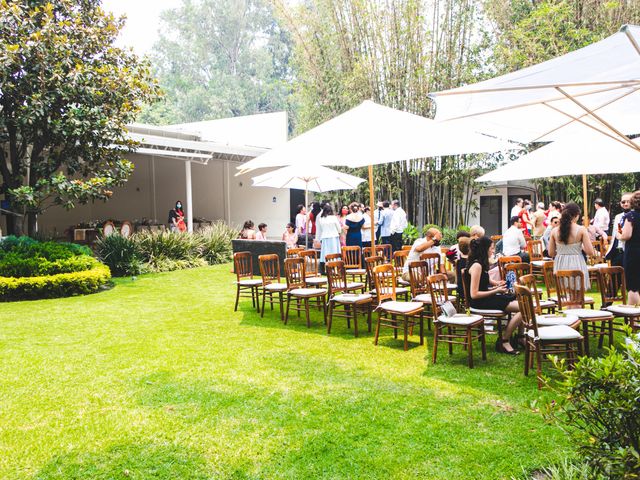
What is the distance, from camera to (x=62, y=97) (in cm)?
941

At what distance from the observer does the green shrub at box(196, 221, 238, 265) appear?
1330 centimetres

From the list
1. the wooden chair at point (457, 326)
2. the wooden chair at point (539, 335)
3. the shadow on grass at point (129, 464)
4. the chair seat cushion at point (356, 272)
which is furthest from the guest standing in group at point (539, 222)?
the shadow on grass at point (129, 464)

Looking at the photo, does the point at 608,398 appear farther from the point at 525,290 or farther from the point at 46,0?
the point at 46,0

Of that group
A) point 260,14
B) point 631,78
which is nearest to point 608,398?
point 631,78

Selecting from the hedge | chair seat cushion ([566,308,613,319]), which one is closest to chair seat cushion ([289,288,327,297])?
chair seat cushion ([566,308,613,319])

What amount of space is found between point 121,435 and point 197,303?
479 centimetres

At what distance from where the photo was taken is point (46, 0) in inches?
381

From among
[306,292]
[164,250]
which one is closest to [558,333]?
[306,292]

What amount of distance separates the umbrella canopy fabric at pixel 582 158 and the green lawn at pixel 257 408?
123 inches

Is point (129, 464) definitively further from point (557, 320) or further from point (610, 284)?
point (610, 284)

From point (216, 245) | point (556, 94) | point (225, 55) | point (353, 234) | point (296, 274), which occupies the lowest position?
point (296, 274)

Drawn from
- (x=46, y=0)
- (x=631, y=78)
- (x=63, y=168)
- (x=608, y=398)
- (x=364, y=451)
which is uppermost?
(x=46, y=0)

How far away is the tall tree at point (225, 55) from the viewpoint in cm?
4288

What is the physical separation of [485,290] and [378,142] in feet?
6.55
